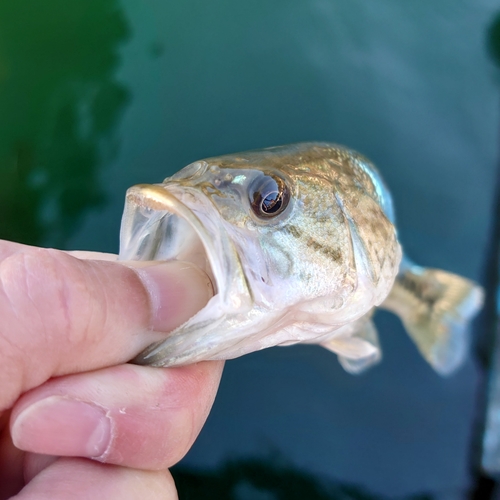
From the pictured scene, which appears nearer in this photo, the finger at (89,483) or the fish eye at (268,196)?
the finger at (89,483)

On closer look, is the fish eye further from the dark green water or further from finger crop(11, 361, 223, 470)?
the dark green water

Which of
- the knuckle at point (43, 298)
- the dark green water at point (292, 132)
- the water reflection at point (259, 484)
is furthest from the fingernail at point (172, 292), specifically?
the water reflection at point (259, 484)

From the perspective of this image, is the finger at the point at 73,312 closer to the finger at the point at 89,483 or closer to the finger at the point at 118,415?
the finger at the point at 118,415

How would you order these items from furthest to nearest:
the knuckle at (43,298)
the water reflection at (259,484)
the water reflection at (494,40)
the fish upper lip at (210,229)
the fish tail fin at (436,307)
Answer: the water reflection at (494,40) < the water reflection at (259,484) < the fish tail fin at (436,307) < the fish upper lip at (210,229) < the knuckle at (43,298)

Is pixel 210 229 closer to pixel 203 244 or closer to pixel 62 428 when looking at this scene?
pixel 203 244

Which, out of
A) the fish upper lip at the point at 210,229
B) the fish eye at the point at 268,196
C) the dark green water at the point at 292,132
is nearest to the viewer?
the fish upper lip at the point at 210,229

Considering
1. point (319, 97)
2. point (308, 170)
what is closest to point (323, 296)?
point (308, 170)

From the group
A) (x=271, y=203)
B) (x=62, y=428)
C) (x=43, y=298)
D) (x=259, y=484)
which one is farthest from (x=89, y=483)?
(x=259, y=484)
